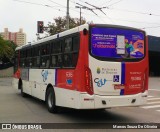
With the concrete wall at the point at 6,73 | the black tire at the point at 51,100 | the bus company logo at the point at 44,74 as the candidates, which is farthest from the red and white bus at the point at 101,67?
the concrete wall at the point at 6,73

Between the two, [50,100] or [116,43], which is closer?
[116,43]

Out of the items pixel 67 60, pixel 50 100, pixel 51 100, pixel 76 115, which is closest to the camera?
pixel 67 60

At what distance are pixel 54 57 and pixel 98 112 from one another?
267 cm

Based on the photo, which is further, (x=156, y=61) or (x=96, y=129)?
(x=156, y=61)

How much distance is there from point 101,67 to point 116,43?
3.06 feet

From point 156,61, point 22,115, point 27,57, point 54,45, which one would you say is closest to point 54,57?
point 54,45

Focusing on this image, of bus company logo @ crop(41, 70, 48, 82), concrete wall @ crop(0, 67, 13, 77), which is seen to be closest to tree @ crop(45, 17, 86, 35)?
concrete wall @ crop(0, 67, 13, 77)

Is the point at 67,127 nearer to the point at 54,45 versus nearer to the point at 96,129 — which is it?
the point at 96,129

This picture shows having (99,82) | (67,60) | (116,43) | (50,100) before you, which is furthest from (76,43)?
(50,100)

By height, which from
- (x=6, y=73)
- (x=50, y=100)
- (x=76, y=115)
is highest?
(x=50, y=100)

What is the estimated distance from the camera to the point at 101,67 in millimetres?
10047

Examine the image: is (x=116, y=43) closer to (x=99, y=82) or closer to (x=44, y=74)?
(x=99, y=82)

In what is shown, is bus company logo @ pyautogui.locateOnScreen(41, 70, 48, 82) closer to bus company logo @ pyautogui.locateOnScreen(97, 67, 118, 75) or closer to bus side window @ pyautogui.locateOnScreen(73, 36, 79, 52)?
bus side window @ pyautogui.locateOnScreen(73, 36, 79, 52)

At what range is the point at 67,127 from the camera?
9.54 m
